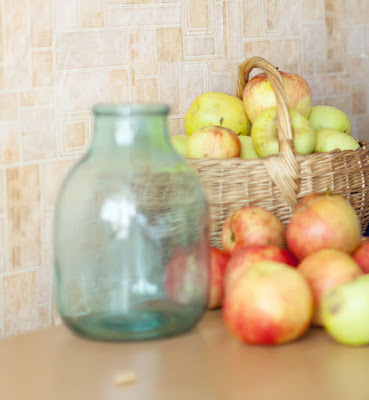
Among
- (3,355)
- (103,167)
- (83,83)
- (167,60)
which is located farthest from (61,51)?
(3,355)

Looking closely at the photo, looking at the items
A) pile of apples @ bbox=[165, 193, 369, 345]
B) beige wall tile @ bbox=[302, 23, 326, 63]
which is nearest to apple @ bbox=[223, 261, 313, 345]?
pile of apples @ bbox=[165, 193, 369, 345]

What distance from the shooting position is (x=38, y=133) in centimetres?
140

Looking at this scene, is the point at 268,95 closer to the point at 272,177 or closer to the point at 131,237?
the point at 272,177

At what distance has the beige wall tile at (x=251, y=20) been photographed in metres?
1.68

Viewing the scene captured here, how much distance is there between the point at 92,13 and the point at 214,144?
0.42 m

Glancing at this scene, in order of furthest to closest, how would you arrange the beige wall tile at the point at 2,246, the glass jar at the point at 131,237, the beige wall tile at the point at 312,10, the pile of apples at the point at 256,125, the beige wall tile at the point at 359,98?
1. the beige wall tile at the point at 359,98
2. the beige wall tile at the point at 312,10
3. the beige wall tile at the point at 2,246
4. the pile of apples at the point at 256,125
5. the glass jar at the point at 131,237

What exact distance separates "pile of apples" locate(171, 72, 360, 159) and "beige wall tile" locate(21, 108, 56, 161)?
24 centimetres

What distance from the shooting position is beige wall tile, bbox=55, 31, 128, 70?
4.65 ft

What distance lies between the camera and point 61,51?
141cm

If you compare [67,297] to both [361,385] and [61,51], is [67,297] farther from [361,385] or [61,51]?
[61,51]

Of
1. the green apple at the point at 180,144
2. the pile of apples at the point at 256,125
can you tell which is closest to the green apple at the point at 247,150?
the pile of apples at the point at 256,125

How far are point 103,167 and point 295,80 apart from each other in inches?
27.5

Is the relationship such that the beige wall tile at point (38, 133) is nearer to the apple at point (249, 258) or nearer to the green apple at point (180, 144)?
the green apple at point (180, 144)

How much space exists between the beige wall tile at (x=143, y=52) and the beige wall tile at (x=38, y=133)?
218 mm
